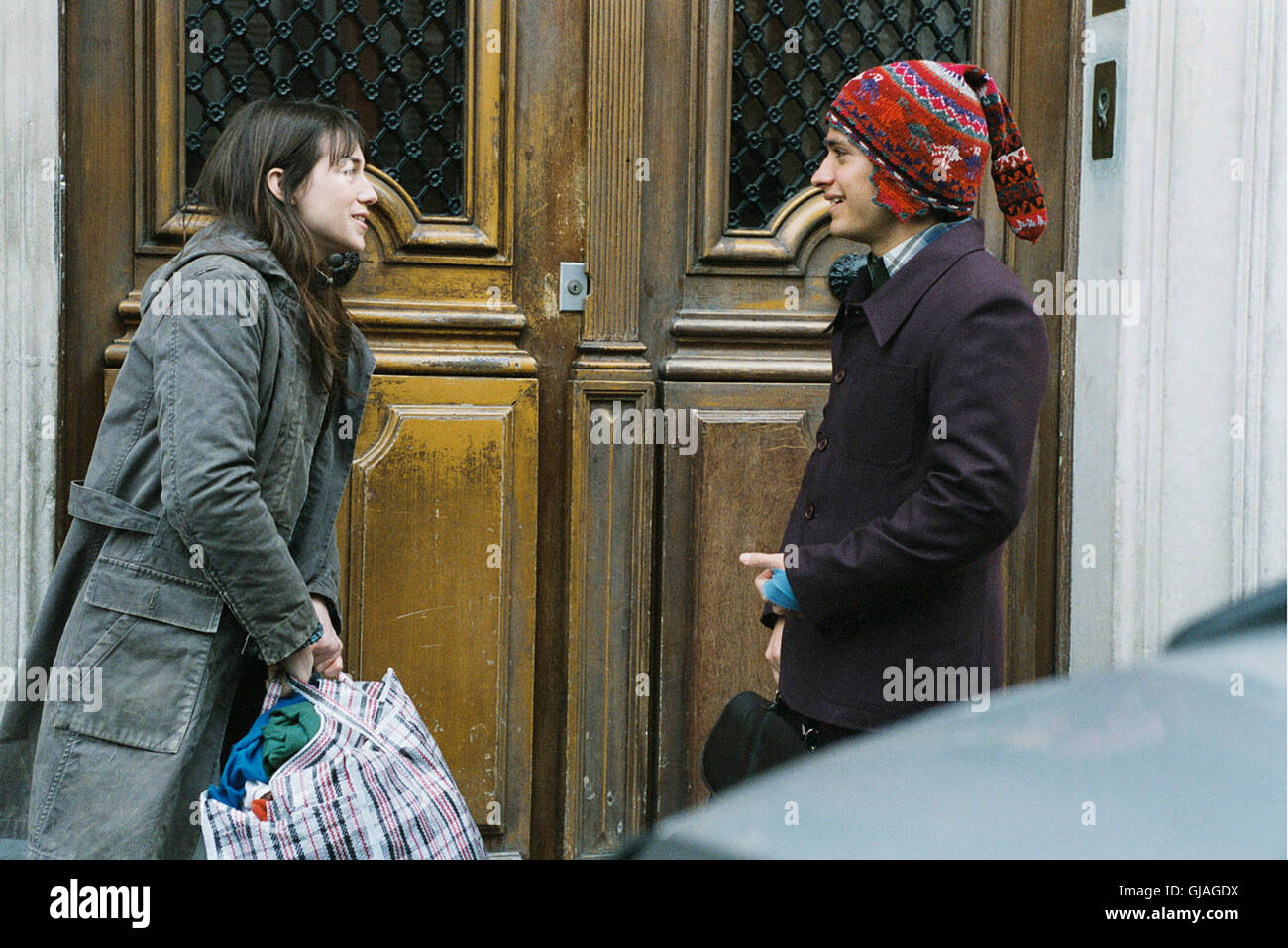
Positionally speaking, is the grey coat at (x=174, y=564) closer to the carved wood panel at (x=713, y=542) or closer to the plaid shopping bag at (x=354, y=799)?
the plaid shopping bag at (x=354, y=799)

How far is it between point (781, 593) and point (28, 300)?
1.69 m

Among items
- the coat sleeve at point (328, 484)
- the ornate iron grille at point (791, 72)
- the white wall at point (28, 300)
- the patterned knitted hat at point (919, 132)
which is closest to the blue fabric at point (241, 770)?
the coat sleeve at point (328, 484)

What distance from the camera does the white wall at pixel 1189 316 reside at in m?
3.32

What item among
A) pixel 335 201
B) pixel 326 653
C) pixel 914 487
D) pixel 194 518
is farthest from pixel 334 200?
pixel 914 487

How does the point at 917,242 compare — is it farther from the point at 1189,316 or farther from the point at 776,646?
the point at 1189,316

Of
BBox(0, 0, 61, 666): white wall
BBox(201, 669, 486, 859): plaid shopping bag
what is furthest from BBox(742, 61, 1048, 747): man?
BBox(0, 0, 61, 666): white wall

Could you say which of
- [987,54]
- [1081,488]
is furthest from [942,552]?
[987,54]

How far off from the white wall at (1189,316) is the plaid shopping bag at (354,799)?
1.85 metres

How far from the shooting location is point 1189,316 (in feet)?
11.1

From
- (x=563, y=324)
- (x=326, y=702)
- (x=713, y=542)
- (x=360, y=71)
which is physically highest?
(x=360, y=71)

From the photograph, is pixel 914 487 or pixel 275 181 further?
pixel 275 181

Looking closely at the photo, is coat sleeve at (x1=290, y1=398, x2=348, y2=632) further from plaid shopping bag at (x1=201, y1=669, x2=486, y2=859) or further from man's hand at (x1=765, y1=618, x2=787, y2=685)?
A: man's hand at (x1=765, y1=618, x2=787, y2=685)
